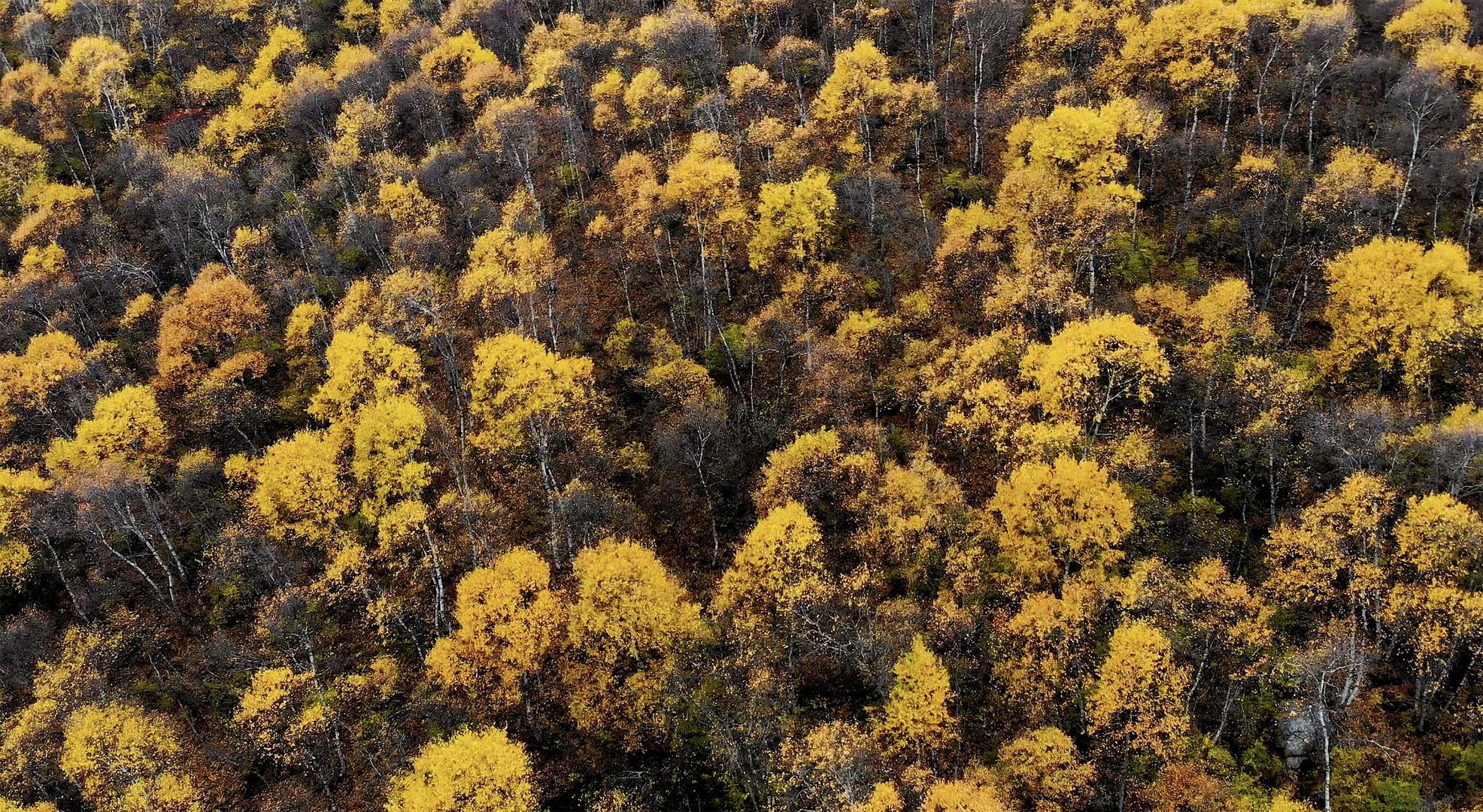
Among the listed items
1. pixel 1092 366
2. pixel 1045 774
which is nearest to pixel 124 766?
pixel 1045 774

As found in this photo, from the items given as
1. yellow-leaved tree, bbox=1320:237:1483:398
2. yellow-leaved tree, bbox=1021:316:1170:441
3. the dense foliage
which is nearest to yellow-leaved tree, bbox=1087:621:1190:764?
the dense foliage

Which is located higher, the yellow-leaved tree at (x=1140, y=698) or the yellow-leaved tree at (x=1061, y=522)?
the yellow-leaved tree at (x=1061, y=522)

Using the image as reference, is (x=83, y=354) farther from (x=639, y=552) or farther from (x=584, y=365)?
(x=639, y=552)

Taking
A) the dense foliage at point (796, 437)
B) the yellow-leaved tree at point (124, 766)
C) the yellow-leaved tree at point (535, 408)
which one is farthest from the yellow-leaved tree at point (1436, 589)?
the yellow-leaved tree at point (124, 766)

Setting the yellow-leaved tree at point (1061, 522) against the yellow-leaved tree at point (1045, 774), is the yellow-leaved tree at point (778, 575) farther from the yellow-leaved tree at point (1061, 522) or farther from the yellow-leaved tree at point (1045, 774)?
the yellow-leaved tree at point (1045, 774)

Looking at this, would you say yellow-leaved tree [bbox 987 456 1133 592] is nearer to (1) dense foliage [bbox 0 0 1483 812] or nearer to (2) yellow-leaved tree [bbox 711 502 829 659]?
(1) dense foliage [bbox 0 0 1483 812]

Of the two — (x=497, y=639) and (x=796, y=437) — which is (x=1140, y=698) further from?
(x=497, y=639)

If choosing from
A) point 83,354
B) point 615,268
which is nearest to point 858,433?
point 615,268

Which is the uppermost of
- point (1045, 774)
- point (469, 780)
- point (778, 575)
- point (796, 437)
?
point (796, 437)
